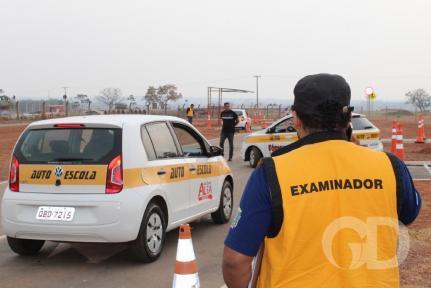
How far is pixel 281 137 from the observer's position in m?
16.2

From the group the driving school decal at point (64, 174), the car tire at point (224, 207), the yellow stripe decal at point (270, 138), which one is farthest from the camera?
the yellow stripe decal at point (270, 138)

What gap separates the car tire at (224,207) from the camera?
8.95 meters

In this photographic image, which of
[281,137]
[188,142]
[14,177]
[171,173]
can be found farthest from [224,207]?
[281,137]

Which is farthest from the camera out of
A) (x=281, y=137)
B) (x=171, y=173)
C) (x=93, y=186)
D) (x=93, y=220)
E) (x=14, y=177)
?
(x=281, y=137)

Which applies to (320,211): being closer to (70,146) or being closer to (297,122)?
(297,122)

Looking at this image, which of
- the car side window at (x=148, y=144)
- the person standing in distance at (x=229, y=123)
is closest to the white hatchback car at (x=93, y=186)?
the car side window at (x=148, y=144)

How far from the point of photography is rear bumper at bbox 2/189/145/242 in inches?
251

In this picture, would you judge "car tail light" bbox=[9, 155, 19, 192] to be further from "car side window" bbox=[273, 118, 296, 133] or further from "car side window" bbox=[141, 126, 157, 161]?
"car side window" bbox=[273, 118, 296, 133]

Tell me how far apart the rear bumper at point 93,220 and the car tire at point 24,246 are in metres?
0.54

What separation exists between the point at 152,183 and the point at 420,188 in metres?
7.47

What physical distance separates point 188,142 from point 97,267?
2.38m

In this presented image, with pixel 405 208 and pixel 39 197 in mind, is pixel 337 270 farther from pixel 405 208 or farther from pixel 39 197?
pixel 39 197

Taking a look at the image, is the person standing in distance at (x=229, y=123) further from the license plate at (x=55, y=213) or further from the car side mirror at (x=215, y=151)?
the license plate at (x=55, y=213)

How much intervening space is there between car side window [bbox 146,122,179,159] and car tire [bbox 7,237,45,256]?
1861 mm
